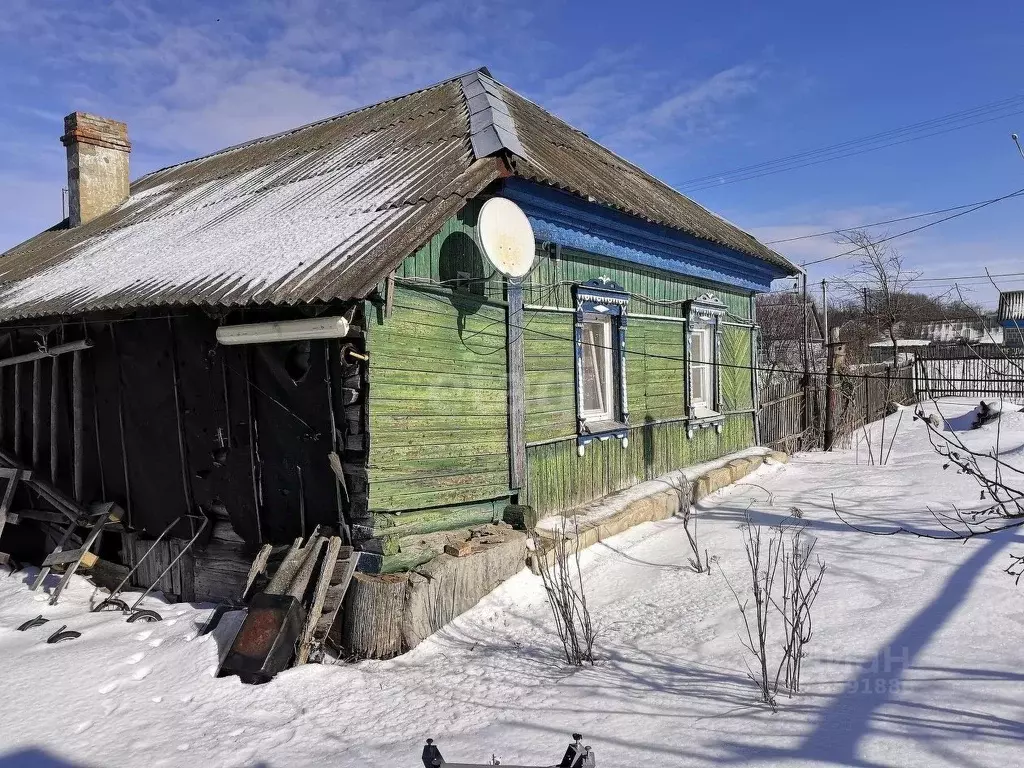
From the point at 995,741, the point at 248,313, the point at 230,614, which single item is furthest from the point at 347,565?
the point at 995,741

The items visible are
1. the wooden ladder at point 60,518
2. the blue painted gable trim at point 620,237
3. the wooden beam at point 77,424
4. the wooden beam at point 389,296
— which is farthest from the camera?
the wooden beam at point 77,424

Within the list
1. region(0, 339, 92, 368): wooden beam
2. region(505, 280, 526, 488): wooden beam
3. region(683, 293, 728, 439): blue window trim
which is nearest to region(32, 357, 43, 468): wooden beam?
region(0, 339, 92, 368): wooden beam

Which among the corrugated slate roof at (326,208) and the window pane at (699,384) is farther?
the window pane at (699,384)

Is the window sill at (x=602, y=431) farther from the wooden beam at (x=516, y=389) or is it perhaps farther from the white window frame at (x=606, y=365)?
the wooden beam at (x=516, y=389)

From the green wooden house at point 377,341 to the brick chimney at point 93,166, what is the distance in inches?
77.9

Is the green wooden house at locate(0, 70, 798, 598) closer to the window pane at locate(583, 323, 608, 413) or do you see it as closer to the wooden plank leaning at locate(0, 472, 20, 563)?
the window pane at locate(583, 323, 608, 413)

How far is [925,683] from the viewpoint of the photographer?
11.2 feet

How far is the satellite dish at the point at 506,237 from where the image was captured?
5.35 meters

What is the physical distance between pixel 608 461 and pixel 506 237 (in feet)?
10.2

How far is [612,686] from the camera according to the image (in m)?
3.86

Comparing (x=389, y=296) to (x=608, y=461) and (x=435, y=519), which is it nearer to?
(x=435, y=519)

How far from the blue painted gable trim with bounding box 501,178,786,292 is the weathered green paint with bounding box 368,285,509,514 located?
1046mm

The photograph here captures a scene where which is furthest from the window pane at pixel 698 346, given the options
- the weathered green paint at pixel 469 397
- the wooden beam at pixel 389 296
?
the wooden beam at pixel 389 296

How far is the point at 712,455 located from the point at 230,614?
22.5 feet
